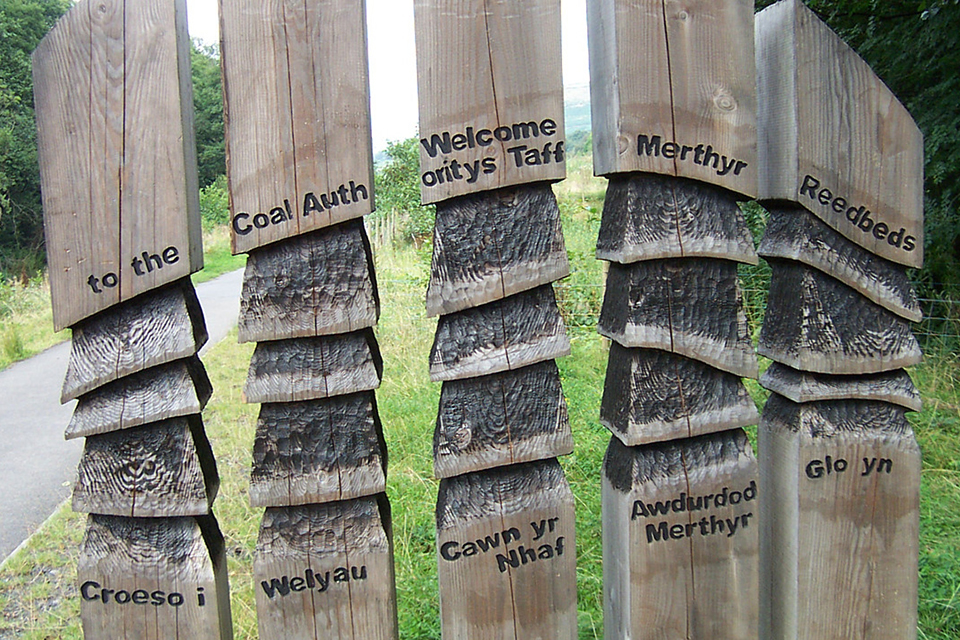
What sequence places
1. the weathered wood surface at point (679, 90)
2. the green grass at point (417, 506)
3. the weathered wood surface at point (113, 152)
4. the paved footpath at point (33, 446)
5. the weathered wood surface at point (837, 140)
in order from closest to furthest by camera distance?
1. the weathered wood surface at point (113, 152)
2. the weathered wood surface at point (679, 90)
3. the weathered wood surface at point (837, 140)
4. the green grass at point (417, 506)
5. the paved footpath at point (33, 446)

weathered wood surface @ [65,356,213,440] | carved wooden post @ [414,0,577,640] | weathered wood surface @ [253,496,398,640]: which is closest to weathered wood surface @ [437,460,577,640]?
carved wooden post @ [414,0,577,640]

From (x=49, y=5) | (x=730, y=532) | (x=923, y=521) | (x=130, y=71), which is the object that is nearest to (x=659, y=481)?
(x=730, y=532)

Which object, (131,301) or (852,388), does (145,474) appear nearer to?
(131,301)

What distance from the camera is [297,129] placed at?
136 centimetres

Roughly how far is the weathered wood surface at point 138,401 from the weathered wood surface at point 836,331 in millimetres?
1263

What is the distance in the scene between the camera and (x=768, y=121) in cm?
166

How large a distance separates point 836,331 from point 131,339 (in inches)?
57.3

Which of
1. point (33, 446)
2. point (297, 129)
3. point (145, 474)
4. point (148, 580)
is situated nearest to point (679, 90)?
point (297, 129)

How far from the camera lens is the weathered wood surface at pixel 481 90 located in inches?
54.1

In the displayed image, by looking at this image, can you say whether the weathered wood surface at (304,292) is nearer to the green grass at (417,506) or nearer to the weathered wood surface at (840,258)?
the weathered wood surface at (840,258)

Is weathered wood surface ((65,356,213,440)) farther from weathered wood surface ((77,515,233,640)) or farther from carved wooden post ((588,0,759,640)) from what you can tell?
carved wooden post ((588,0,759,640))

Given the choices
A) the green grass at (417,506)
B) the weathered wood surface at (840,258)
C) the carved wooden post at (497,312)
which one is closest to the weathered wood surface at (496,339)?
the carved wooden post at (497,312)

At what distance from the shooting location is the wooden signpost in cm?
135

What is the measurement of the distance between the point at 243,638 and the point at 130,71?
1848 millimetres
